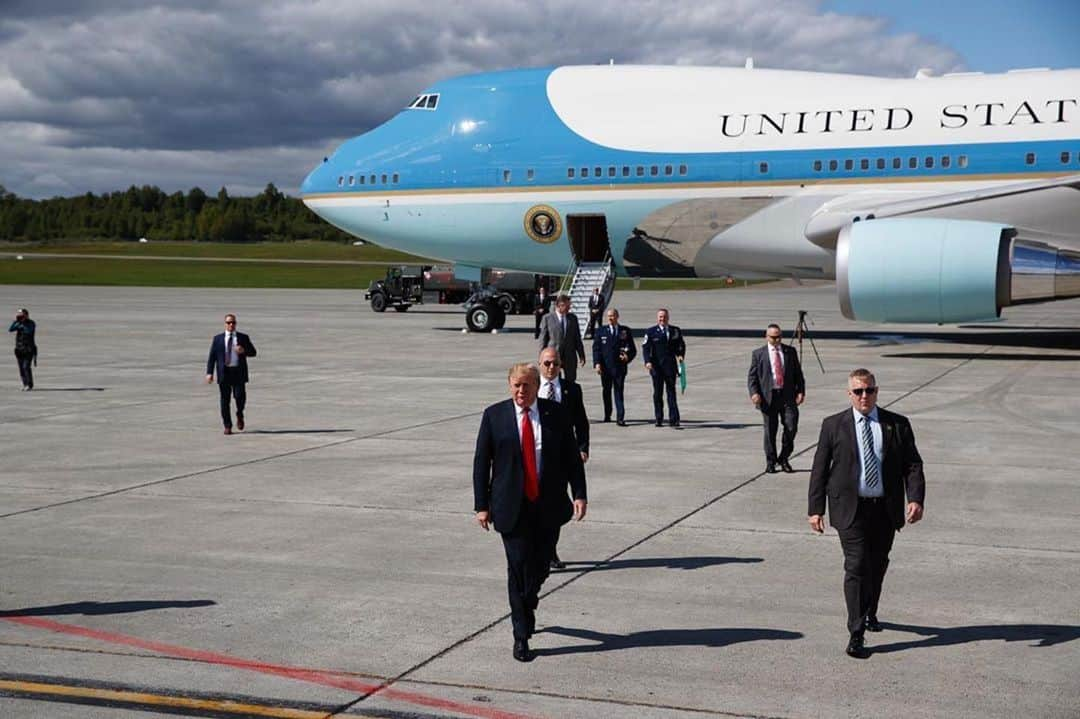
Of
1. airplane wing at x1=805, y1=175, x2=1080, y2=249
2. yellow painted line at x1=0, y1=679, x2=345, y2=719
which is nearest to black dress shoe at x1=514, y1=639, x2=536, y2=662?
yellow painted line at x1=0, y1=679, x2=345, y2=719

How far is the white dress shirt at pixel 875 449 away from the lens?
8.07 metres

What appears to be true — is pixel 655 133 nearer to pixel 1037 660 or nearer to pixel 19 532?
pixel 19 532

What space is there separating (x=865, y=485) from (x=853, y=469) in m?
0.12

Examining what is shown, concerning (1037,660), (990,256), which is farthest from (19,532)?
(990,256)

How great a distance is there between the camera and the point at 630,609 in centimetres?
904

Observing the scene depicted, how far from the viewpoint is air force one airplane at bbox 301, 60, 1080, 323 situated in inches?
997

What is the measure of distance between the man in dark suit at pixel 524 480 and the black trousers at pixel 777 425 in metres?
6.66

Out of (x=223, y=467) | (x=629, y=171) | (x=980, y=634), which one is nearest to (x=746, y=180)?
(x=629, y=171)

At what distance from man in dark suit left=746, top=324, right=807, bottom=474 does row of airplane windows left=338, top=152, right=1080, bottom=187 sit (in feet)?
52.2

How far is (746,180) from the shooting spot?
3117 centimetres

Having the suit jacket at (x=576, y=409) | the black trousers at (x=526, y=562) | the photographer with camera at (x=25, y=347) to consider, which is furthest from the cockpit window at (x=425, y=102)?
the black trousers at (x=526, y=562)

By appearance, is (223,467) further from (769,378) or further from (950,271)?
(950,271)

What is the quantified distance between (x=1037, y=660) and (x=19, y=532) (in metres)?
8.33

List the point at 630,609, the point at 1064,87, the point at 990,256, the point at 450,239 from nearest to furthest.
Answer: the point at 630,609, the point at 990,256, the point at 1064,87, the point at 450,239
